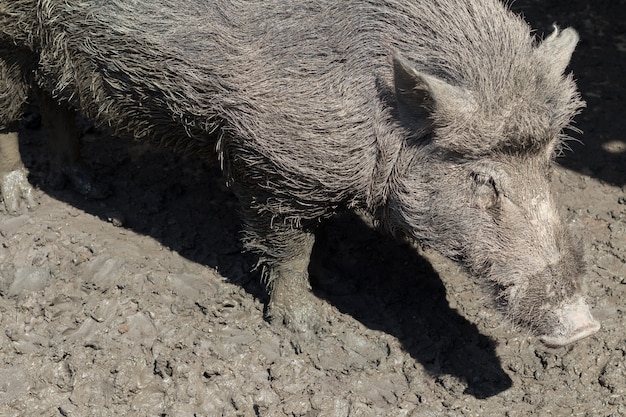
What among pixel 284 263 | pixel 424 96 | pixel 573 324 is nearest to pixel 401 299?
pixel 284 263

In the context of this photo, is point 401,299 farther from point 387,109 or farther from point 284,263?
point 387,109

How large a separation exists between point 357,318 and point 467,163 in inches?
52.3

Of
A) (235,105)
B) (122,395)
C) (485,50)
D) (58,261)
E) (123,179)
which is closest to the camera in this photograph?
(485,50)

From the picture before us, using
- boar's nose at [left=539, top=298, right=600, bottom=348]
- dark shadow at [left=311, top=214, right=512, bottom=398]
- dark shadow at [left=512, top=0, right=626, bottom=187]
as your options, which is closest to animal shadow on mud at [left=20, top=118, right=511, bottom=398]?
dark shadow at [left=311, top=214, right=512, bottom=398]

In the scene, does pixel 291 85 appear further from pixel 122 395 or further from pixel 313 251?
pixel 122 395

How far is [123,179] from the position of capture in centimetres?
540

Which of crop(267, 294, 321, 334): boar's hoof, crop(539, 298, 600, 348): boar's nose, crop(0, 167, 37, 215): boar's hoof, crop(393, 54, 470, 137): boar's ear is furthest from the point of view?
crop(0, 167, 37, 215): boar's hoof

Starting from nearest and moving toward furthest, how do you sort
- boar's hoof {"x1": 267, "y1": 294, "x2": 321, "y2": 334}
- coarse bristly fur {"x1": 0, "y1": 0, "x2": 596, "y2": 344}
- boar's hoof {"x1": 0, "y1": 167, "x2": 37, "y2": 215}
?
1. coarse bristly fur {"x1": 0, "y1": 0, "x2": 596, "y2": 344}
2. boar's hoof {"x1": 267, "y1": 294, "x2": 321, "y2": 334}
3. boar's hoof {"x1": 0, "y1": 167, "x2": 37, "y2": 215}

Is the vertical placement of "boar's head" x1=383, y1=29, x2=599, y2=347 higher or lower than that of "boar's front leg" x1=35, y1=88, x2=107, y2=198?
higher

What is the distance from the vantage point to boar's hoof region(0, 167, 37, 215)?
510 cm

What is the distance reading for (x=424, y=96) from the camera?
11.0ft

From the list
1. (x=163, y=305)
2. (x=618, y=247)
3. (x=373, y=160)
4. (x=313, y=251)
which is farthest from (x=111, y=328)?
(x=618, y=247)

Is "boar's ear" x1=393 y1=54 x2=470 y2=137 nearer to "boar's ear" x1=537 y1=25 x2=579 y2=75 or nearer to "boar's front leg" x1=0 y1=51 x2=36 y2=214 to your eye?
"boar's ear" x1=537 y1=25 x2=579 y2=75

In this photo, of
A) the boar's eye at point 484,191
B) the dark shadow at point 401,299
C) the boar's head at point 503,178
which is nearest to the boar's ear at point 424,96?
the boar's head at point 503,178
